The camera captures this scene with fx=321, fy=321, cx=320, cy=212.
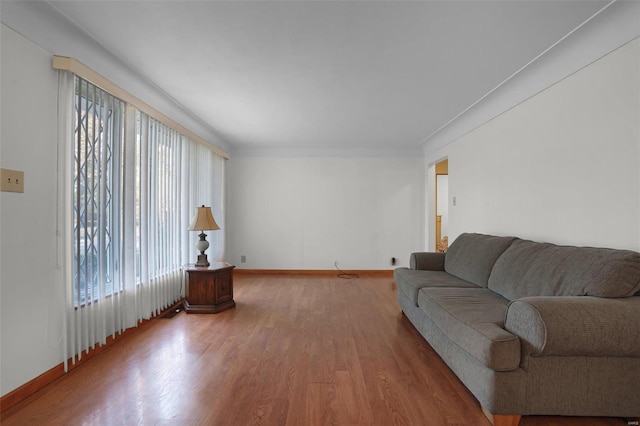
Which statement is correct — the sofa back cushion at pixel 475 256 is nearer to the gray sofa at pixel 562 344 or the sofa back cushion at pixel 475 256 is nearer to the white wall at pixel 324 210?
the gray sofa at pixel 562 344

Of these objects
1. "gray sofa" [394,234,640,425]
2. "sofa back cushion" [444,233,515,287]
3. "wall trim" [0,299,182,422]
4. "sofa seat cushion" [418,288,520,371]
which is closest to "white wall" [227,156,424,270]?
"sofa back cushion" [444,233,515,287]

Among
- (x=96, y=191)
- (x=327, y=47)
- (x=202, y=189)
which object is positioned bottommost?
(x=96, y=191)

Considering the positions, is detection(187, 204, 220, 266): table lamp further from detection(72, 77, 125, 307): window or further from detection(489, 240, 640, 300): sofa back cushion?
detection(489, 240, 640, 300): sofa back cushion

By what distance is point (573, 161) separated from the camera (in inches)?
96.8

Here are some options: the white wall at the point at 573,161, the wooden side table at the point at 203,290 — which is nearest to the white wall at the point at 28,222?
the wooden side table at the point at 203,290

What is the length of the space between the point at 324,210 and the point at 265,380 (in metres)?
4.23

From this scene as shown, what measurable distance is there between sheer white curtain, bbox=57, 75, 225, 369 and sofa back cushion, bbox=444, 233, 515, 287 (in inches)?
129

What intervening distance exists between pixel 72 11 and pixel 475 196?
13.9 feet

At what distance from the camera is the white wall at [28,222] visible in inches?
72.9

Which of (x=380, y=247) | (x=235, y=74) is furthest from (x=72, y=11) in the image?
(x=380, y=247)

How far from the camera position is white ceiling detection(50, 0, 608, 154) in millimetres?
2027

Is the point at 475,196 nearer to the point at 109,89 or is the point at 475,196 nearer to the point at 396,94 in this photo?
the point at 396,94

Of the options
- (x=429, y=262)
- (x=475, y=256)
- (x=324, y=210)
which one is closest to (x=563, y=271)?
(x=475, y=256)

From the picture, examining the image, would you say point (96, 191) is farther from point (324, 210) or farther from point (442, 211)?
point (442, 211)
